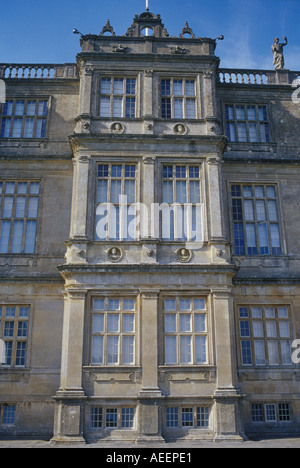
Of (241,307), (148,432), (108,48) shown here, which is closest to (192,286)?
(241,307)

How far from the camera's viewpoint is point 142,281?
17.1 meters

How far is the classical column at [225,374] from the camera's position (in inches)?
616

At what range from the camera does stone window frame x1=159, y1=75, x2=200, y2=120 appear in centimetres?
1989

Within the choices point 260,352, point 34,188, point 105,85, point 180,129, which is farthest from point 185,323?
point 105,85

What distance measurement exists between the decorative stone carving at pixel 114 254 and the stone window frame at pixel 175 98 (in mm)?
6093

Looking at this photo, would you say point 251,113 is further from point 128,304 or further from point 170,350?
point 170,350

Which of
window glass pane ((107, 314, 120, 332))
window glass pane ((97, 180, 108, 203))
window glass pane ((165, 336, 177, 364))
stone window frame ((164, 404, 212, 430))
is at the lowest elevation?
stone window frame ((164, 404, 212, 430))

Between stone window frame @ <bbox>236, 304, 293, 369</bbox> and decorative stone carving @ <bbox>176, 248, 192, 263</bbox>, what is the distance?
3.42 m

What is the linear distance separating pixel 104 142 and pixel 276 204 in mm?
8077

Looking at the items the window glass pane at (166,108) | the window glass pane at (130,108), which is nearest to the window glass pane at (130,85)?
the window glass pane at (130,108)

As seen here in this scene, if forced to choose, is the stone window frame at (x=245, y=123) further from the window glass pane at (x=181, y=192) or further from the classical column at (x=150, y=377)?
the classical column at (x=150, y=377)

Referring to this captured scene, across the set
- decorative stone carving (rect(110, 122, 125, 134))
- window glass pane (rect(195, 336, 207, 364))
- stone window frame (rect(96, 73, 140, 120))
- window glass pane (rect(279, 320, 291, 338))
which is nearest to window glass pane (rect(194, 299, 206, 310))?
window glass pane (rect(195, 336, 207, 364))

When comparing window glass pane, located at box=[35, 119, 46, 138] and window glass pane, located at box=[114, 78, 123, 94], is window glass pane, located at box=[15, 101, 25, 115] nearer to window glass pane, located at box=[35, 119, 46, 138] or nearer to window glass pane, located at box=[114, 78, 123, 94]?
window glass pane, located at box=[35, 119, 46, 138]

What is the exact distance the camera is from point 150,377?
53.0 feet
